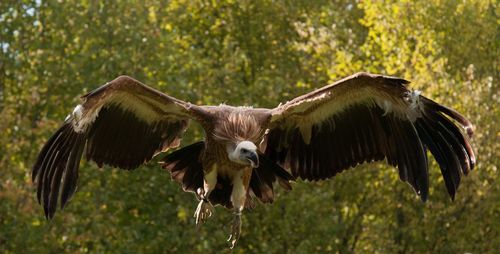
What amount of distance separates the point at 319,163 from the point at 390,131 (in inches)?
36.2

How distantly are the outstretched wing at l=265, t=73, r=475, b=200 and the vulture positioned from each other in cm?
1

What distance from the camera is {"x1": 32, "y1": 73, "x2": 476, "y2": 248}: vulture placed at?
12.4 metres

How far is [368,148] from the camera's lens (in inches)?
524

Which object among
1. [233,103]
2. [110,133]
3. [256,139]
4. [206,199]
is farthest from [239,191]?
[233,103]

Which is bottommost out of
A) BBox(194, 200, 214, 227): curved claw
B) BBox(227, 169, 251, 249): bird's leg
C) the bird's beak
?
BBox(194, 200, 214, 227): curved claw

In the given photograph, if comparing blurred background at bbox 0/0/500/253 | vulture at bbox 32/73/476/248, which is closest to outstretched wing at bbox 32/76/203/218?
vulture at bbox 32/73/476/248

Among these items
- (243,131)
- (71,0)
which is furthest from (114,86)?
(71,0)

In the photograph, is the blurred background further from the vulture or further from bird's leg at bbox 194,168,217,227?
bird's leg at bbox 194,168,217,227

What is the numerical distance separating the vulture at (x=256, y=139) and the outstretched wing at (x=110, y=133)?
0.01 meters

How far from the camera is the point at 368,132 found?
13305 millimetres

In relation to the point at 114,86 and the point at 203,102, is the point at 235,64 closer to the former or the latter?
the point at 203,102

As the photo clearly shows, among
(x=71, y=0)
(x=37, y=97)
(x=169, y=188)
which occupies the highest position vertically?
(x=71, y=0)

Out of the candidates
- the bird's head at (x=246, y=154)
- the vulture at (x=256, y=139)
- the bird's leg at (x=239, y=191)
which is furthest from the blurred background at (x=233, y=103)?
the bird's head at (x=246, y=154)

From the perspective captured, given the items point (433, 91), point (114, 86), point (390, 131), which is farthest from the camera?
point (433, 91)
